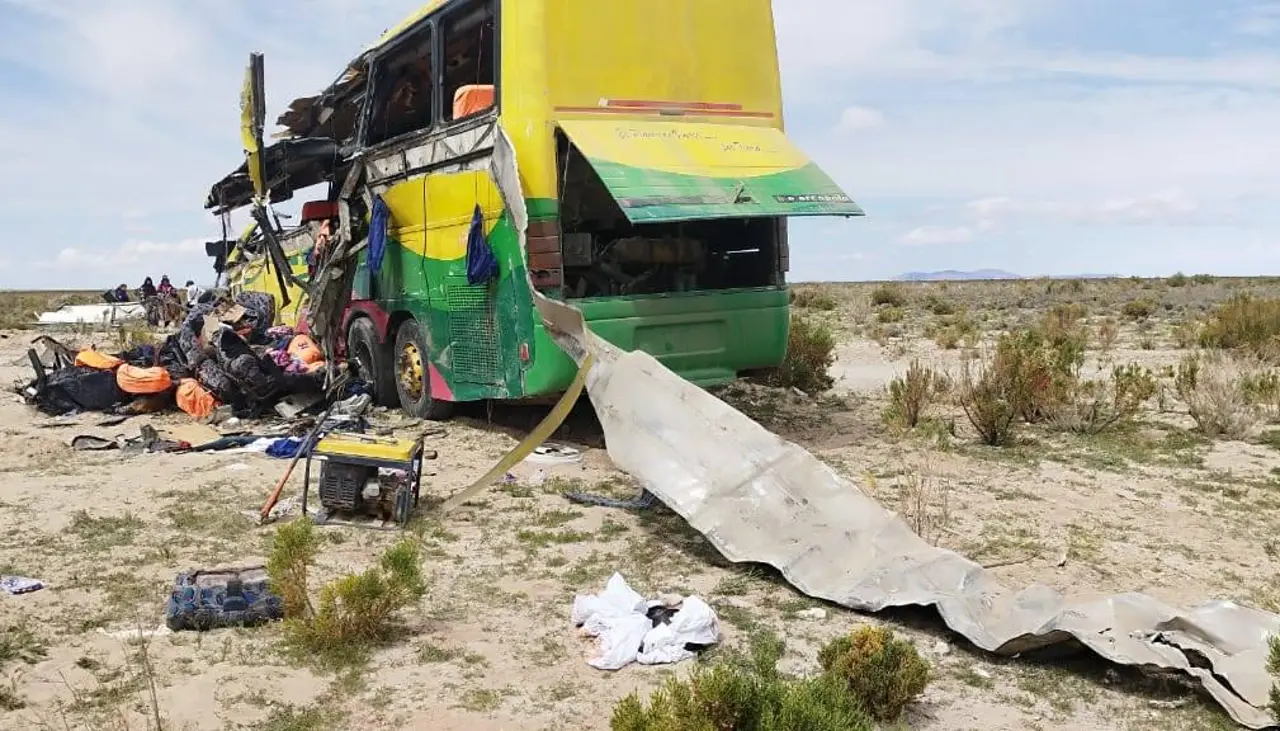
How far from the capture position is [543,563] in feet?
17.7

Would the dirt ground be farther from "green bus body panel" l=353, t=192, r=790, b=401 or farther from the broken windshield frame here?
the broken windshield frame

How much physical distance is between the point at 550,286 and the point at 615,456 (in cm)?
183

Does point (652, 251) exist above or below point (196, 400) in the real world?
above

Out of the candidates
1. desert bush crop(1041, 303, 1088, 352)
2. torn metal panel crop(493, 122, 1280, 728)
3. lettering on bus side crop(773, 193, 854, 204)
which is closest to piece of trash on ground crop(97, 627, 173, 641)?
torn metal panel crop(493, 122, 1280, 728)

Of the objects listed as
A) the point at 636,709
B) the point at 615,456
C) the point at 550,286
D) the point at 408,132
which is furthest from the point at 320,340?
the point at 636,709

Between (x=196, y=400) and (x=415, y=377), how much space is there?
6.84 feet

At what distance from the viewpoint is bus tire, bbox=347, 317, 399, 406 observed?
9773 mm

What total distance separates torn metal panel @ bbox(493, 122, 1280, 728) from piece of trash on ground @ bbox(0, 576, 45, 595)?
2.79 meters

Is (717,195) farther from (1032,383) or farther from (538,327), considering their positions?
(1032,383)

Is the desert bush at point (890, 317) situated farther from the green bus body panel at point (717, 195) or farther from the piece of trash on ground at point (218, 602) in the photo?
the piece of trash on ground at point (218, 602)

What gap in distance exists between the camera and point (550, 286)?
23.7 ft

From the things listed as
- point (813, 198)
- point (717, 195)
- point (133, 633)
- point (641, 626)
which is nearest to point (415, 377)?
point (717, 195)

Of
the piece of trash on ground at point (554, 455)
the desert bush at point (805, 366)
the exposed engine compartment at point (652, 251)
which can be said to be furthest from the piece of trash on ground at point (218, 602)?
the desert bush at point (805, 366)

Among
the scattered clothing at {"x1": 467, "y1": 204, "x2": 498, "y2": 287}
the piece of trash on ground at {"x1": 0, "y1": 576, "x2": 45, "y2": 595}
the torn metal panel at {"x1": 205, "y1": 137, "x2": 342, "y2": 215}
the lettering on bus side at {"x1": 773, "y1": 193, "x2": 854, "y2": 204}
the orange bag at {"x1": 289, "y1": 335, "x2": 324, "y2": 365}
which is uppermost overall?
the torn metal panel at {"x1": 205, "y1": 137, "x2": 342, "y2": 215}
